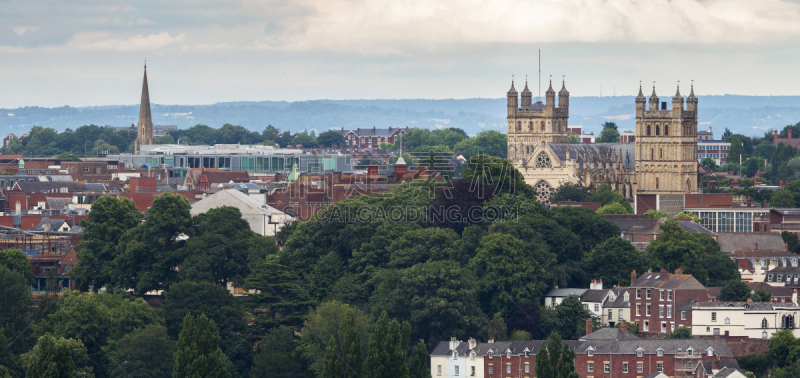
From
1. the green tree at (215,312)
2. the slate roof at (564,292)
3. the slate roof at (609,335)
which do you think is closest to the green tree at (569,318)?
the slate roof at (609,335)

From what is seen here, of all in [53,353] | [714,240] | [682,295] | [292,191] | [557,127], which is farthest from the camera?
[557,127]

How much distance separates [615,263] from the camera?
84.1m

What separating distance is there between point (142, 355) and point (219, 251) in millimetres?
15274

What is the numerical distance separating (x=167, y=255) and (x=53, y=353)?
2837 cm

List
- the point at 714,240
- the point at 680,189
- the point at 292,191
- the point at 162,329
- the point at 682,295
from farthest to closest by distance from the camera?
the point at 680,189 → the point at 292,191 → the point at 714,240 → the point at 682,295 → the point at 162,329

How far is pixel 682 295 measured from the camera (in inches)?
3059

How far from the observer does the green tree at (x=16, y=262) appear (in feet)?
262

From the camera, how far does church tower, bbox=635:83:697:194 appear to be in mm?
145375

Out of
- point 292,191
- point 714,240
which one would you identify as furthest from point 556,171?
point 714,240

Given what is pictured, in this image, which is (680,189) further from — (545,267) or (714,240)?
(545,267)

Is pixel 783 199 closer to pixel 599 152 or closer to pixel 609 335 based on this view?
pixel 599 152

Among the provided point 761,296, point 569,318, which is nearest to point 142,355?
point 569,318

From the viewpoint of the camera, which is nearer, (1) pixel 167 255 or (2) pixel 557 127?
(1) pixel 167 255

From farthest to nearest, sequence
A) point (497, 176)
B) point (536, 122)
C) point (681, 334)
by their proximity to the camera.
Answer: point (536, 122), point (497, 176), point (681, 334)
